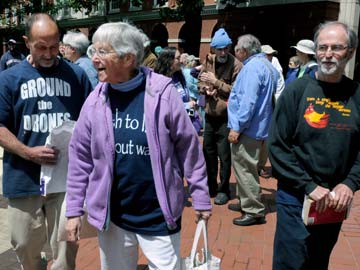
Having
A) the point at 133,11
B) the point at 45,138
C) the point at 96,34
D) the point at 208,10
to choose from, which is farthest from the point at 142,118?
the point at 133,11

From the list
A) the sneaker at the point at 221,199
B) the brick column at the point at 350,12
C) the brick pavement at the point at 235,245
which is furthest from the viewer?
Result: the brick column at the point at 350,12

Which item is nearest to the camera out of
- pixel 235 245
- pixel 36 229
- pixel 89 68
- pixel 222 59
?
pixel 36 229

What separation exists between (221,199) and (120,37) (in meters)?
3.60

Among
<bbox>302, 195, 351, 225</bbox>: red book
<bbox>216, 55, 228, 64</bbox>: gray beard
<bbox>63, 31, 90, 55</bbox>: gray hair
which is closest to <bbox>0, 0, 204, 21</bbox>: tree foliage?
<bbox>216, 55, 228, 64</bbox>: gray beard

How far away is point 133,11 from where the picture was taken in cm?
2361

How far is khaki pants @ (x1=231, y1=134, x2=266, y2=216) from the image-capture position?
480 cm

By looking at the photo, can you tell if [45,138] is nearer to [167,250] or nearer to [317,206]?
[167,250]

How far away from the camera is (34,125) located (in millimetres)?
2838

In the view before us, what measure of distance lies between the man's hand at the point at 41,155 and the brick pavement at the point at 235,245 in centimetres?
134

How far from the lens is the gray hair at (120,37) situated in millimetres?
2250

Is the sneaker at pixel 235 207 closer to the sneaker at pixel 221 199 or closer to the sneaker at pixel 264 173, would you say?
the sneaker at pixel 221 199

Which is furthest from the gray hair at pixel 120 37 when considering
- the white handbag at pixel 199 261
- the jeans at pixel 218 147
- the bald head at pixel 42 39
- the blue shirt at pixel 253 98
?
the jeans at pixel 218 147

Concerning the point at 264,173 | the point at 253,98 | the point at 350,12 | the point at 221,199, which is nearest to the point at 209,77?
the point at 253,98

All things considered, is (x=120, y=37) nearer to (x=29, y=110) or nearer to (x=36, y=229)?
(x=29, y=110)
